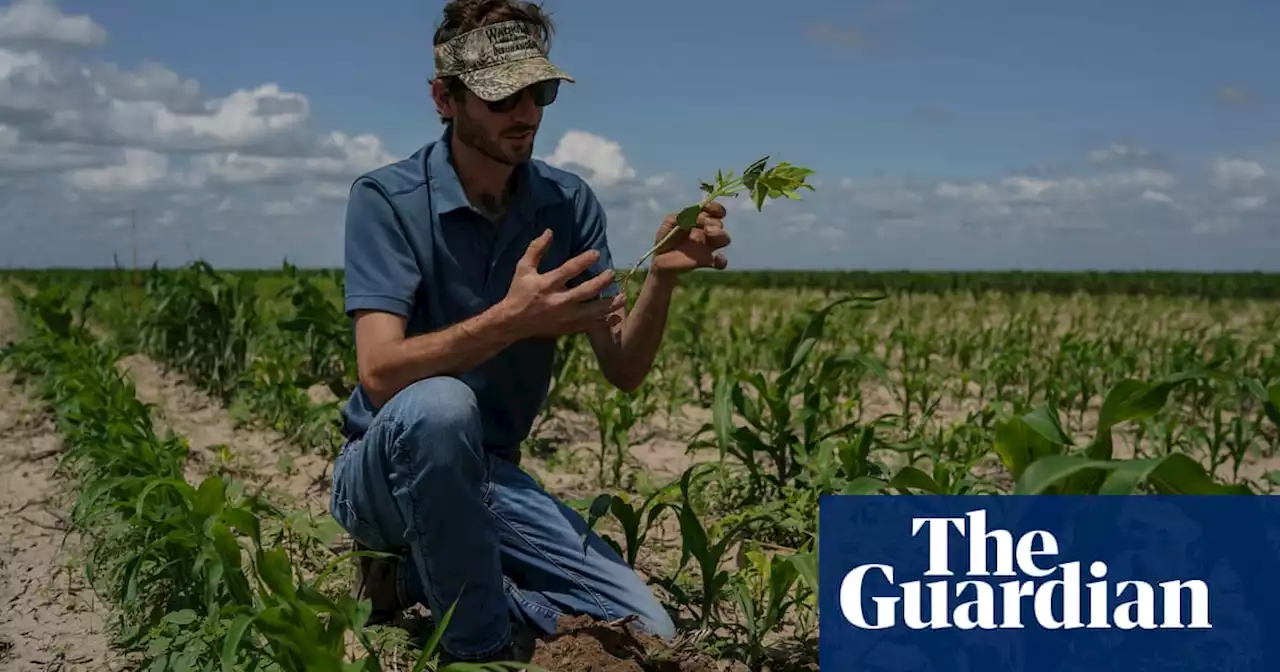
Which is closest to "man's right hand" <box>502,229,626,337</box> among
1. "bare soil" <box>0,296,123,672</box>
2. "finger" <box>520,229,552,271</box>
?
"finger" <box>520,229,552,271</box>

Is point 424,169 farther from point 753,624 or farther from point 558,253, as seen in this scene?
point 753,624

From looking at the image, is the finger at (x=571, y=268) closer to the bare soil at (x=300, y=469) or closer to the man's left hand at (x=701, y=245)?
the man's left hand at (x=701, y=245)

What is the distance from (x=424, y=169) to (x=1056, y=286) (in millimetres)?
23164

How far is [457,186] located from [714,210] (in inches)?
24.0

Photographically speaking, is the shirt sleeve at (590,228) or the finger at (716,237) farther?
the shirt sleeve at (590,228)

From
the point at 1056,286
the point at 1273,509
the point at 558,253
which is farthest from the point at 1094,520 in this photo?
the point at 1056,286

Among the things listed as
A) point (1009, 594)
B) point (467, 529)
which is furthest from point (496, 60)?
point (1009, 594)

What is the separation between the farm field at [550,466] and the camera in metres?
2.10

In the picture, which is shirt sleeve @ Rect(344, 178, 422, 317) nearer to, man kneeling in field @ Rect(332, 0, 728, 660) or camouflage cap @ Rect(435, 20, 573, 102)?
man kneeling in field @ Rect(332, 0, 728, 660)

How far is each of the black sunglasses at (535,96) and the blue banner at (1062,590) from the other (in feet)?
3.82

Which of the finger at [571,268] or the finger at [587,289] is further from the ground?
the finger at [571,268]

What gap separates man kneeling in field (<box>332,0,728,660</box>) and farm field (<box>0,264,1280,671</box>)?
15cm

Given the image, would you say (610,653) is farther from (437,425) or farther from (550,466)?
(550,466)

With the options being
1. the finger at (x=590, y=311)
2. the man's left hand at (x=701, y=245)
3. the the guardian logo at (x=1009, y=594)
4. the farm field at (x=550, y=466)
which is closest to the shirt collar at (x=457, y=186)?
the man's left hand at (x=701, y=245)
